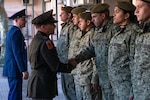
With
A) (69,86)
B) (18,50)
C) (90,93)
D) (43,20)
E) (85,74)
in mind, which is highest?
(43,20)

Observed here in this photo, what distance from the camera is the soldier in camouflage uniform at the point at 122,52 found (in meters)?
3.79

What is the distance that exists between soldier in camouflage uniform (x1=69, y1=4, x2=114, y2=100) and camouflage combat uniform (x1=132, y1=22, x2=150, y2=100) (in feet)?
3.38

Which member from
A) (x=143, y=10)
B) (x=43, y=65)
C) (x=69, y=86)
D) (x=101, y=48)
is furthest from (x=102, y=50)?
(x=69, y=86)

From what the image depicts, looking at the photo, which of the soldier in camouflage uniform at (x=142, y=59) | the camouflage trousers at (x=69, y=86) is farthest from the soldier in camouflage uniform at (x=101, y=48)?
the camouflage trousers at (x=69, y=86)

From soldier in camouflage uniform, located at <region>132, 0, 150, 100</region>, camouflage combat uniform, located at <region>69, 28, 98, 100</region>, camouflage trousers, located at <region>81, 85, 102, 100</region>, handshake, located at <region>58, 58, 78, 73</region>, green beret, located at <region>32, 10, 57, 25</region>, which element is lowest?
camouflage trousers, located at <region>81, 85, 102, 100</region>

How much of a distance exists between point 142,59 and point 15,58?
111 inches

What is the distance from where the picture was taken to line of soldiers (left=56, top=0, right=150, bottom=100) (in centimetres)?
333

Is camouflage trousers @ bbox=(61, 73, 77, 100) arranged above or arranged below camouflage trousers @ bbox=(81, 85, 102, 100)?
below

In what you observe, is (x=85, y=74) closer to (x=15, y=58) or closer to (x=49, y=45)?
(x=49, y=45)

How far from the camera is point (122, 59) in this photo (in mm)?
3812

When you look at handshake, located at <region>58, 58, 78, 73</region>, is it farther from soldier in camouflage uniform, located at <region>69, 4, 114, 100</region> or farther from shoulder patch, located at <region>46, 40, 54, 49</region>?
shoulder patch, located at <region>46, 40, 54, 49</region>

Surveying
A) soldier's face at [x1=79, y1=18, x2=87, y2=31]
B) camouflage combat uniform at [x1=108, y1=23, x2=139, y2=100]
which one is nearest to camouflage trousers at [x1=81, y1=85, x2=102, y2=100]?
soldier's face at [x1=79, y1=18, x2=87, y2=31]

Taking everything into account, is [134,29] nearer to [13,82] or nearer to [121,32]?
[121,32]

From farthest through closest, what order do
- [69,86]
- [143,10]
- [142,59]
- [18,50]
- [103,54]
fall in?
[69,86], [18,50], [103,54], [143,10], [142,59]
